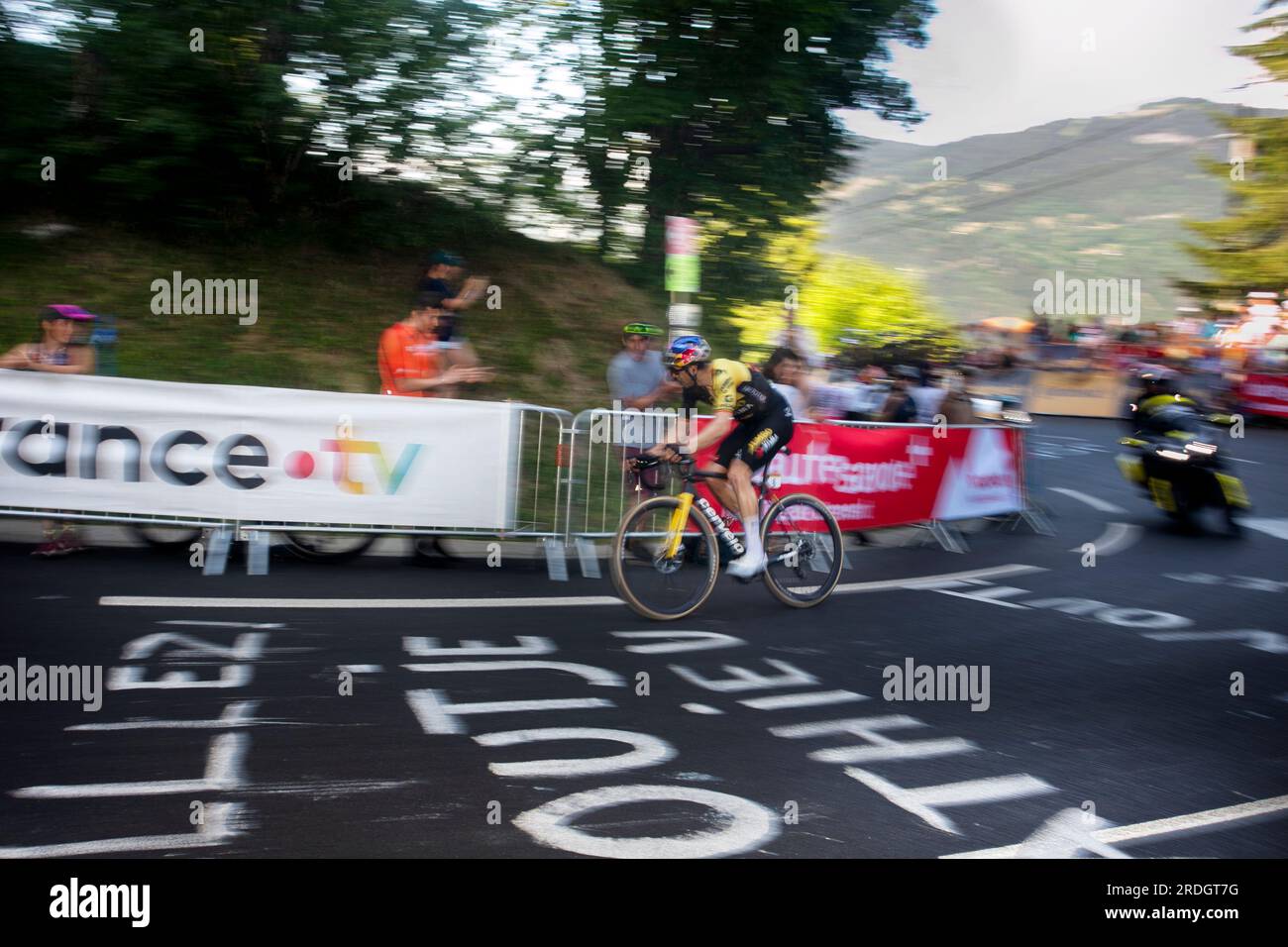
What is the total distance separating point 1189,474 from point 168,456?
35.7ft

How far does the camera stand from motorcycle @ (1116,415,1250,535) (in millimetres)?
13305

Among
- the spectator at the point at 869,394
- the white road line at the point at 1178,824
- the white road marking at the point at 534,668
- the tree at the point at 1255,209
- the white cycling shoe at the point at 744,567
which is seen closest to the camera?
the white road line at the point at 1178,824

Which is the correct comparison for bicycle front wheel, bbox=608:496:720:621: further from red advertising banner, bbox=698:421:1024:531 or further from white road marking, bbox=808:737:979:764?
white road marking, bbox=808:737:979:764

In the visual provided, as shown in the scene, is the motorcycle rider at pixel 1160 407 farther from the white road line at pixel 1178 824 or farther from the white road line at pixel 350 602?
the white road line at pixel 1178 824

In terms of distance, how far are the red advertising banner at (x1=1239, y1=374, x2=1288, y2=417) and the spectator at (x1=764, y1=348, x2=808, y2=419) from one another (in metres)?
20.8

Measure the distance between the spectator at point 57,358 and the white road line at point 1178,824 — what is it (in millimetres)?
7322

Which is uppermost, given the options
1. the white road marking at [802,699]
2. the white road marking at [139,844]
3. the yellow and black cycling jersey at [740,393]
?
the yellow and black cycling jersey at [740,393]

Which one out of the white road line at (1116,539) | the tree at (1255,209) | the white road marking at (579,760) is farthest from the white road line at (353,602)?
the tree at (1255,209)

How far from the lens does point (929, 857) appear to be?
4102 mm

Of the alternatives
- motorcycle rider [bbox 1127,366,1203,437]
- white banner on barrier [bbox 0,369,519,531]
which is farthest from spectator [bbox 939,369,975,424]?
white banner on barrier [bbox 0,369,519,531]

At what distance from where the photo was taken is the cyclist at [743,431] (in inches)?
313

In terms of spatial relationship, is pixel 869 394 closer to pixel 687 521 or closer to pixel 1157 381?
pixel 1157 381

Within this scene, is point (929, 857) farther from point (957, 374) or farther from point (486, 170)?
point (486, 170)
